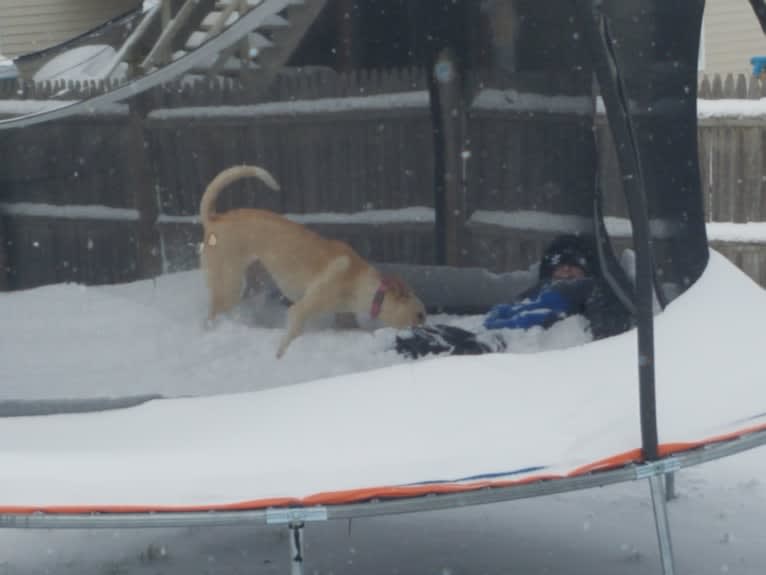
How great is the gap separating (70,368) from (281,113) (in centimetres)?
85

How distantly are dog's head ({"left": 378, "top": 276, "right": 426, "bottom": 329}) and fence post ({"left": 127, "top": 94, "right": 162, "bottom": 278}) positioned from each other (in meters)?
0.63

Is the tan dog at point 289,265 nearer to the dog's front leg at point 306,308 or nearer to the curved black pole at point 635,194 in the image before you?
the dog's front leg at point 306,308

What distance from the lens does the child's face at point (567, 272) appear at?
3973 millimetres

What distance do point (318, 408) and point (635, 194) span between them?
2.79 feet

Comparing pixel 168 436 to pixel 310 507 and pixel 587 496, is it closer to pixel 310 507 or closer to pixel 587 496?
pixel 310 507

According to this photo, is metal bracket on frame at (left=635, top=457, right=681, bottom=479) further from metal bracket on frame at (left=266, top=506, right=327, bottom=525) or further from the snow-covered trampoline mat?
metal bracket on frame at (left=266, top=506, right=327, bottom=525)

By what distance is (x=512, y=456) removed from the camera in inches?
105

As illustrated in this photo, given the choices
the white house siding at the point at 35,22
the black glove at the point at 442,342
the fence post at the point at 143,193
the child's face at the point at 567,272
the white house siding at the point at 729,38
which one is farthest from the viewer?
the white house siding at the point at 35,22

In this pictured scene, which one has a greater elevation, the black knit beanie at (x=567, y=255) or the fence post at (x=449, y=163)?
the fence post at (x=449, y=163)

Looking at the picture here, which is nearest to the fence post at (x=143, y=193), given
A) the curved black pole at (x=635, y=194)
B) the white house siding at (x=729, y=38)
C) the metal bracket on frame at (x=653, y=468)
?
the curved black pole at (x=635, y=194)

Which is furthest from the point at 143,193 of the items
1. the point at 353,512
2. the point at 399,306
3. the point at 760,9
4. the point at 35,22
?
the point at 35,22

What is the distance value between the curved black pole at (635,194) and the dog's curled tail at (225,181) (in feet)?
3.52

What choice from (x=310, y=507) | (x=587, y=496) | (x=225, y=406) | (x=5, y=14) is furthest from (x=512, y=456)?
(x=5, y=14)

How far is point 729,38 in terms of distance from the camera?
1223 centimetres
